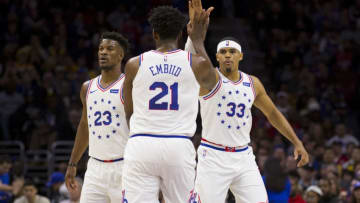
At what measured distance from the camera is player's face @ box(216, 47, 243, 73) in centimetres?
793

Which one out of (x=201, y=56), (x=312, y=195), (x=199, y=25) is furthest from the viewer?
(x=312, y=195)

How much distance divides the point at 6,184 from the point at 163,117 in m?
6.73

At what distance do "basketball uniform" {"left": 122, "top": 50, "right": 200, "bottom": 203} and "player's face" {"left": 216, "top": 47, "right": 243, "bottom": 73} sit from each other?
206 centimetres

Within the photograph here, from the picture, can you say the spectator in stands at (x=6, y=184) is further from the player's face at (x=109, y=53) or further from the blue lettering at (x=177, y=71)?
the blue lettering at (x=177, y=71)

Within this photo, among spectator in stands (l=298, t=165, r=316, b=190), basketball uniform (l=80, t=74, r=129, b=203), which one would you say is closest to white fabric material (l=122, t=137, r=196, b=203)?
basketball uniform (l=80, t=74, r=129, b=203)

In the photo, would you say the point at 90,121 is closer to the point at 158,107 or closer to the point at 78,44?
the point at 158,107

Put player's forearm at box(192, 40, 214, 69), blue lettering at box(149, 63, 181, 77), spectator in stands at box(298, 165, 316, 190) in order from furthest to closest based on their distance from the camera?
spectator in stands at box(298, 165, 316, 190) < player's forearm at box(192, 40, 214, 69) < blue lettering at box(149, 63, 181, 77)

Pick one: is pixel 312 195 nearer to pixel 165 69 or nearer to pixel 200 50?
pixel 200 50

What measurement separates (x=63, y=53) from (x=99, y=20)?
1846mm

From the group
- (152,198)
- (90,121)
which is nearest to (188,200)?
(152,198)

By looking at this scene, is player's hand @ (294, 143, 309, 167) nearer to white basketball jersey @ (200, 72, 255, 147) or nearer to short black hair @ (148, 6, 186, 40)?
white basketball jersey @ (200, 72, 255, 147)

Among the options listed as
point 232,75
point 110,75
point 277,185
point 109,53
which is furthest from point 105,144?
point 277,185

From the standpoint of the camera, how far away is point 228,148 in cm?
756

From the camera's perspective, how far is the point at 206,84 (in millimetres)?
6195
